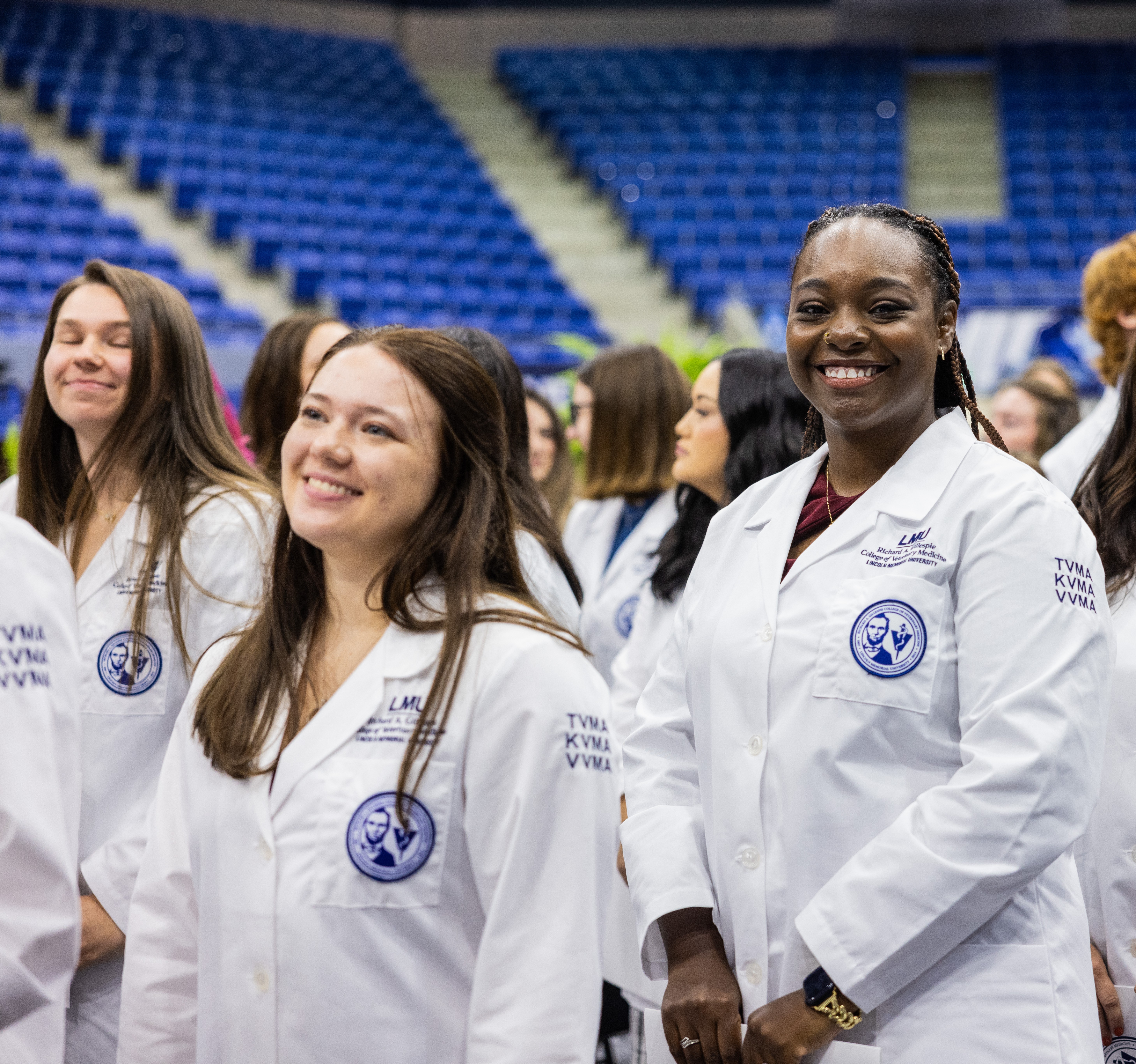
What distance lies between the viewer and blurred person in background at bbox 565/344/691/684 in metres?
3.32

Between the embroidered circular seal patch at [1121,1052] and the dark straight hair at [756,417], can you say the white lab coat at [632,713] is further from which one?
the embroidered circular seal patch at [1121,1052]

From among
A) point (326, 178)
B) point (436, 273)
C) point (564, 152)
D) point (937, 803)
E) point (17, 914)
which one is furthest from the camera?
point (564, 152)

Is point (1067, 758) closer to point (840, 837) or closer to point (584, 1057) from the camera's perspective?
point (840, 837)

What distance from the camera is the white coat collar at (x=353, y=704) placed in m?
1.56

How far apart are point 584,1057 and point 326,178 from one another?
11.8 meters

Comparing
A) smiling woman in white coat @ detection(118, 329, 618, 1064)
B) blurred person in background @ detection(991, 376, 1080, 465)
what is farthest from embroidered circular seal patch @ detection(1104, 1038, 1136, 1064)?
blurred person in background @ detection(991, 376, 1080, 465)

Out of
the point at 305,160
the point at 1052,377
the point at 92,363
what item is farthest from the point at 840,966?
the point at 305,160

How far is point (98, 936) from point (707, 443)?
1545 mm

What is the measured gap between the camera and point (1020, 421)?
4355 mm

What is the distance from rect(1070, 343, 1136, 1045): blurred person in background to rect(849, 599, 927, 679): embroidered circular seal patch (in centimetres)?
41

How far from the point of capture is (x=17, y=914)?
4.08 ft

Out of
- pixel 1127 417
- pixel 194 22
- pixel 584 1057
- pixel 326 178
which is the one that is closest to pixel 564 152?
pixel 326 178

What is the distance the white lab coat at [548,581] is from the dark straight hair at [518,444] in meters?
0.03

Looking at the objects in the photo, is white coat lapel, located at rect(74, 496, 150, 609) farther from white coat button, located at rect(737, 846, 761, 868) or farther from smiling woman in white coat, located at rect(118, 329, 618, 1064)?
white coat button, located at rect(737, 846, 761, 868)
